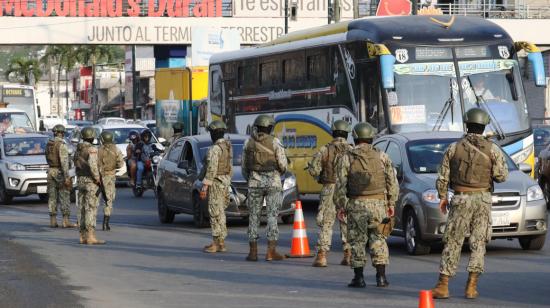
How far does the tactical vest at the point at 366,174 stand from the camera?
43.4 ft

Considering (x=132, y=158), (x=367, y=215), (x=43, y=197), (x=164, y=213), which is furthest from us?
(x=43, y=197)

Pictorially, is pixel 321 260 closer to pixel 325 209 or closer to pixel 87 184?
pixel 325 209

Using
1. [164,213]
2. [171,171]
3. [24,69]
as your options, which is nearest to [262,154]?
[171,171]

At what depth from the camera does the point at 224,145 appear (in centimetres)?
1750

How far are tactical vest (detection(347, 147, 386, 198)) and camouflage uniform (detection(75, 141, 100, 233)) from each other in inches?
284

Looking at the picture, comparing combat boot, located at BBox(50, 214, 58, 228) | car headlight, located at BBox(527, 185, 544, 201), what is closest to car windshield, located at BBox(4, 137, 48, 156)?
combat boot, located at BBox(50, 214, 58, 228)

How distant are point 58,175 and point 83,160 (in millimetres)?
3572

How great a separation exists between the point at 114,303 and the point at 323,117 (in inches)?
541

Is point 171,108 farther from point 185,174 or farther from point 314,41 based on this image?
point 185,174

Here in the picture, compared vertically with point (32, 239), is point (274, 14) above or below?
above

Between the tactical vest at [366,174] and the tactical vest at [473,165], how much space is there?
3.26 ft

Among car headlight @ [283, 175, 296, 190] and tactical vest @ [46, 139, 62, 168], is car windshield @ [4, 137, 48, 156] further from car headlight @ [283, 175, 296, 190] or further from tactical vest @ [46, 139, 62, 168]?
car headlight @ [283, 175, 296, 190]

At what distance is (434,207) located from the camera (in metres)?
16.4

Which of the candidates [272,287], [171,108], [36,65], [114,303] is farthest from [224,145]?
[36,65]
